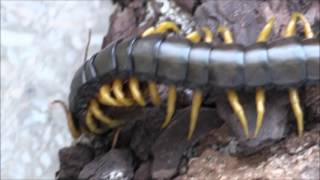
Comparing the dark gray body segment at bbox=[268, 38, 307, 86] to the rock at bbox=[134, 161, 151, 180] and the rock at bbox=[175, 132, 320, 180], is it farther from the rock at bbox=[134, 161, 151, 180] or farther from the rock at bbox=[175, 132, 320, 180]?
the rock at bbox=[134, 161, 151, 180]

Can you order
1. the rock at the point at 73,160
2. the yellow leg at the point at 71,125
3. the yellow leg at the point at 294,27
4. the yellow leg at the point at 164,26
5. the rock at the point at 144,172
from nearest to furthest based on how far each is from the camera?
the yellow leg at the point at 294,27
the rock at the point at 144,172
the yellow leg at the point at 164,26
the rock at the point at 73,160
the yellow leg at the point at 71,125

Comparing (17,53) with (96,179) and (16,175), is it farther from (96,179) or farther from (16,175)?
(96,179)

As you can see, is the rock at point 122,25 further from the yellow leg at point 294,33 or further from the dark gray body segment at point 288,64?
the dark gray body segment at point 288,64

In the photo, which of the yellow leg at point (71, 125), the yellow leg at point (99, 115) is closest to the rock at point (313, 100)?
the yellow leg at point (99, 115)

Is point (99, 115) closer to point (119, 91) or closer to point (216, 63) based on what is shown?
point (119, 91)

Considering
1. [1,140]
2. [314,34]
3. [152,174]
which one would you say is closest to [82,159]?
[152,174]
